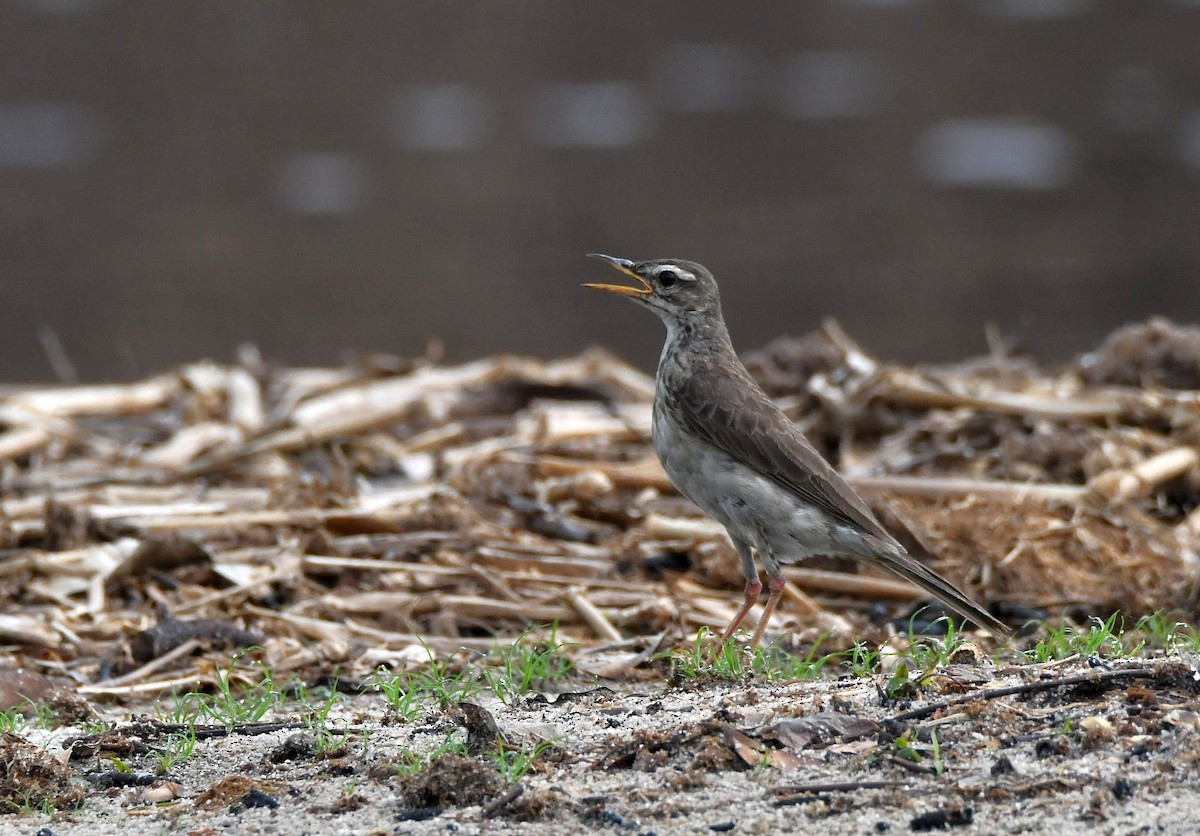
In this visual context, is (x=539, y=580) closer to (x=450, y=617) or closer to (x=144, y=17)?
(x=450, y=617)

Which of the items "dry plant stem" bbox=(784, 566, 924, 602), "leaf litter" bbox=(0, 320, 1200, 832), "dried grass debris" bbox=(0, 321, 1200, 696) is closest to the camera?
"leaf litter" bbox=(0, 320, 1200, 832)

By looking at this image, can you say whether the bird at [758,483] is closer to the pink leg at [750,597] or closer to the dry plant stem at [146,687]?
the pink leg at [750,597]

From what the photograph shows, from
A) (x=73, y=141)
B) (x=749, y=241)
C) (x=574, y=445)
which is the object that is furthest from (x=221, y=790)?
(x=73, y=141)

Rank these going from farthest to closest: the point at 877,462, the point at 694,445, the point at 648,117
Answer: the point at 648,117 < the point at 877,462 < the point at 694,445

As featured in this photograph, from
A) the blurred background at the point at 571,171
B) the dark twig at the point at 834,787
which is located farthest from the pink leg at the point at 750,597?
the blurred background at the point at 571,171

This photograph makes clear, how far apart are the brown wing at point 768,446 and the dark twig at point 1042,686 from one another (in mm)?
1623

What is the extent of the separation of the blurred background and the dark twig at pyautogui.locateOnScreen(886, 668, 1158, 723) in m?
10.6

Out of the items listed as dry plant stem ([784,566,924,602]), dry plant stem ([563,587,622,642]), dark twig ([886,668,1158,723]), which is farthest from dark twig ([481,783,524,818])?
dry plant stem ([784,566,924,602])

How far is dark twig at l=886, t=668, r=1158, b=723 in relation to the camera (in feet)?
17.6

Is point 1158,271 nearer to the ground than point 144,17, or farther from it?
nearer to the ground

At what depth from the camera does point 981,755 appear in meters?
5.04

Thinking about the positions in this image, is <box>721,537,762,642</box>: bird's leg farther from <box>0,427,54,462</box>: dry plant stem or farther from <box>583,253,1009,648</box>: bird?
<box>0,427,54,462</box>: dry plant stem

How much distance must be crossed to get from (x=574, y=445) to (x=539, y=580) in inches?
74.9

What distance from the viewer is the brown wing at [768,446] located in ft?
23.1
